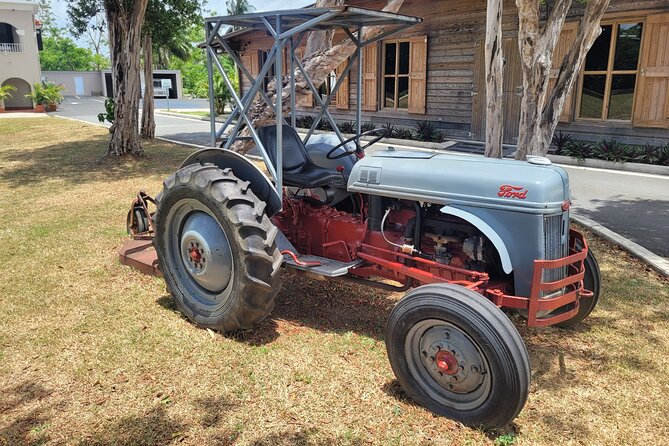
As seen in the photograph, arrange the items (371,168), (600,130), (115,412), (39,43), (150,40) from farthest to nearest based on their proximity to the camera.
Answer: (39,43)
(150,40)
(600,130)
(371,168)
(115,412)

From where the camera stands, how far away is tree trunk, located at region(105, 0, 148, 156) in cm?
1123

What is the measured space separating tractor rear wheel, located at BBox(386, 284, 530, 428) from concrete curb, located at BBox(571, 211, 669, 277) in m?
3.33

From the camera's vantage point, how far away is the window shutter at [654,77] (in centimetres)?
1091

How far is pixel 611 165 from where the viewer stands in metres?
10.9

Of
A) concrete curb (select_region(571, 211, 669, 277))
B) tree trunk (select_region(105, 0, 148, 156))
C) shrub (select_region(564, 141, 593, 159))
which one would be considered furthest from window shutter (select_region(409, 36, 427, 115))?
concrete curb (select_region(571, 211, 669, 277))

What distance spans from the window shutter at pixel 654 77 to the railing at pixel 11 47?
3450 cm

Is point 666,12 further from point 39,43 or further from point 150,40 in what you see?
point 39,43

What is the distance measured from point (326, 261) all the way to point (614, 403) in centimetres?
208

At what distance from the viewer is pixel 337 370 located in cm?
349

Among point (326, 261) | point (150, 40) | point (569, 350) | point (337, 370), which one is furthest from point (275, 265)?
point (150, 40)

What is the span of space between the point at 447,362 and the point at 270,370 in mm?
1187

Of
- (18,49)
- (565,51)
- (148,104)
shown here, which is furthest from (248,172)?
(18,49)

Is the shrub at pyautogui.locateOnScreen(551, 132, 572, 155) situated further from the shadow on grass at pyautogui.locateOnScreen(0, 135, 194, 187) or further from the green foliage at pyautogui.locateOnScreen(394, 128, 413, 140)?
the shadow on grass at pyautogui.locateOnScreen(0, 135, 194, 187)

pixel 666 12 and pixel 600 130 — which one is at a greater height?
pixel 666 12
